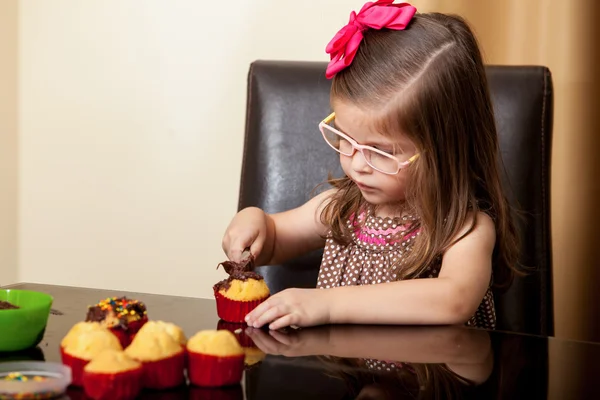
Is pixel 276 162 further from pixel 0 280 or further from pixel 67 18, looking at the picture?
pixel 0 280

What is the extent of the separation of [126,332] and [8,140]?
1969 millimetres

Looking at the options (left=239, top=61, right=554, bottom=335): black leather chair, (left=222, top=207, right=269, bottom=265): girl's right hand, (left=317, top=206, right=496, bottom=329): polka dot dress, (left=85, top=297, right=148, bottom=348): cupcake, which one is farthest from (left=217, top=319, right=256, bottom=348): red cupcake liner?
(left=239, top=61, right=554, bottom=335): black leather chair

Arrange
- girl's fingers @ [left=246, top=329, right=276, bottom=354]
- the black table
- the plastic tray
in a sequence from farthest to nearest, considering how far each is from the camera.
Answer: girl's fingers @ [left=246, top=329, right=276, bottom=354] < the black table < the plastic tray

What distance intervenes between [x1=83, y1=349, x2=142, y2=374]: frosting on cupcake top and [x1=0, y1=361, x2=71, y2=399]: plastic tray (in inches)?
0.9

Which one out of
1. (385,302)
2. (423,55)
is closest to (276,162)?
(423,55)

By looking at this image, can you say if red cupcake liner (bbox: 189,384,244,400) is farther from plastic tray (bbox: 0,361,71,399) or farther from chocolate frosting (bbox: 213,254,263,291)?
chocolate frosting (bbox: 213,254,263,291)

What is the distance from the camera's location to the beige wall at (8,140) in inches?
104

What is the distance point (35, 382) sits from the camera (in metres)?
0.70

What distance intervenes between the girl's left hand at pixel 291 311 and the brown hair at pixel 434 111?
35 cm

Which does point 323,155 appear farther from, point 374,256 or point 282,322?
point 282,322

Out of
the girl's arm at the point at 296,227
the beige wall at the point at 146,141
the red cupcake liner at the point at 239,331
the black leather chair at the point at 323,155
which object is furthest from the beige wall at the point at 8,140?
the red cupcake liner at the point at 239,331

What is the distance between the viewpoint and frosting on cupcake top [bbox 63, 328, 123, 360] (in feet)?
2.57

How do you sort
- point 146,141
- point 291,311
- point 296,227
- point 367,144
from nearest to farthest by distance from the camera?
point 291,311
point 367,144
point 296,227
point 146,141

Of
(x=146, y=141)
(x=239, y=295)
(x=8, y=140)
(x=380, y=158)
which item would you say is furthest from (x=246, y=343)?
(x=8, y=140)
